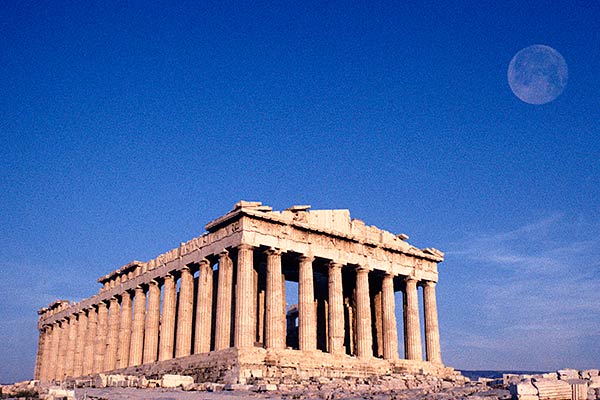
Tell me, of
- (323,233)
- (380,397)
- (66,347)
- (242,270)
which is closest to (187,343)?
(242,270)

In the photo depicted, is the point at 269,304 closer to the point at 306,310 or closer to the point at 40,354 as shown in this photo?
the point at 306,310

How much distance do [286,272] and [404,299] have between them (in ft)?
27.0

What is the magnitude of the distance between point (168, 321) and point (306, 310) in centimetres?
940

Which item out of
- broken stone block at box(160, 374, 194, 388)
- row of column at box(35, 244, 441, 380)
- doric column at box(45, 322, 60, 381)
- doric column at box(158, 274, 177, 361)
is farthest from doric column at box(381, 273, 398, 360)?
doric column at box(45, 322, 60, 381)

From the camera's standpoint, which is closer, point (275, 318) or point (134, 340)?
point (275, 318)

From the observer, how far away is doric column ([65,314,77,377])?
179 ft

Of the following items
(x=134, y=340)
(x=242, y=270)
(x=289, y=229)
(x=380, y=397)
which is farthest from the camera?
(x=134, y=340)

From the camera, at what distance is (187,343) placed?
38.5 meters

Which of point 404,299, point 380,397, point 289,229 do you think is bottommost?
point 380,397

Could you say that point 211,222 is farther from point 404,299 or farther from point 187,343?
point 404,299

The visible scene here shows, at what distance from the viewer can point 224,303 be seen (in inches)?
1410

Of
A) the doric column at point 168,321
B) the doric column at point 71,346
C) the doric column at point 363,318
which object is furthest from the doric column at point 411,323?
the doric column at point 71,346

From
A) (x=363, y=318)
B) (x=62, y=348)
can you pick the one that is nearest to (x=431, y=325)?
(x=363, y=318)

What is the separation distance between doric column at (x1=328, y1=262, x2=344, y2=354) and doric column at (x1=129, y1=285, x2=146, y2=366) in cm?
1383
